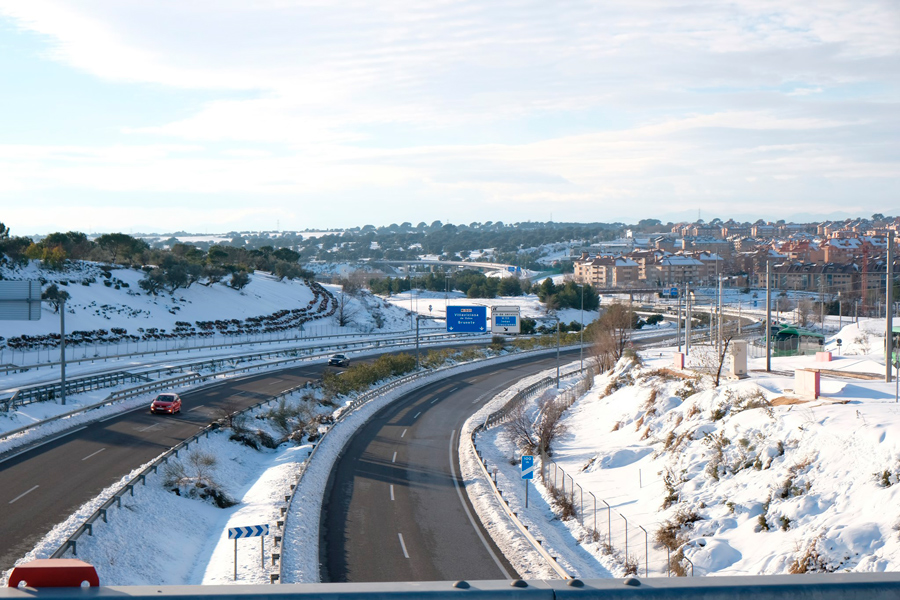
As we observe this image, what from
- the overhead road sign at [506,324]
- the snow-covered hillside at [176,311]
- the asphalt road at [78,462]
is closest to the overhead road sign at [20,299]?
the asphalt road at [78,462]

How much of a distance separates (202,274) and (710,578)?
92.6 meters

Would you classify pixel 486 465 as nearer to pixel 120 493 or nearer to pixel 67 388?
pixel 120 493

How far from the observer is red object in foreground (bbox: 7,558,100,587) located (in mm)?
4133

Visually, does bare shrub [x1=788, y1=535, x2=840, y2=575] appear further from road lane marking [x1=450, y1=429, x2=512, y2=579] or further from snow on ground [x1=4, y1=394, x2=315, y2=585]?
snow on ground [x1=4, y1=394, x2=315, y2=585]

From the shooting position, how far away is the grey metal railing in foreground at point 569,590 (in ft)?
13.1

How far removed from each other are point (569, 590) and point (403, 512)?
19.9m

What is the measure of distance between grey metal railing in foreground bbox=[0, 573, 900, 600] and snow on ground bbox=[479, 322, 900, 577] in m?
11.9

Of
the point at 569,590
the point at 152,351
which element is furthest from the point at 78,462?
the point at 152,351

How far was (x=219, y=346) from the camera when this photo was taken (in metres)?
65.4

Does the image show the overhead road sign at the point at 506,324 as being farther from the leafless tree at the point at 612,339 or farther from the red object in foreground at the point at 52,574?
the red object in foreground at the point at 52,574

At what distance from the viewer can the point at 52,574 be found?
4172 mm

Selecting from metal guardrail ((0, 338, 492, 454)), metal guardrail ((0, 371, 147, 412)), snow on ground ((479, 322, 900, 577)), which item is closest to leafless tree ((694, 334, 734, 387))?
snow on ground ((479, 322, 900, 577))

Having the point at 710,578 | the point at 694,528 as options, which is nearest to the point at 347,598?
the point at 710,578

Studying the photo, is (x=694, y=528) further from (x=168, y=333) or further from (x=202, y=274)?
(x=202, y=274)
